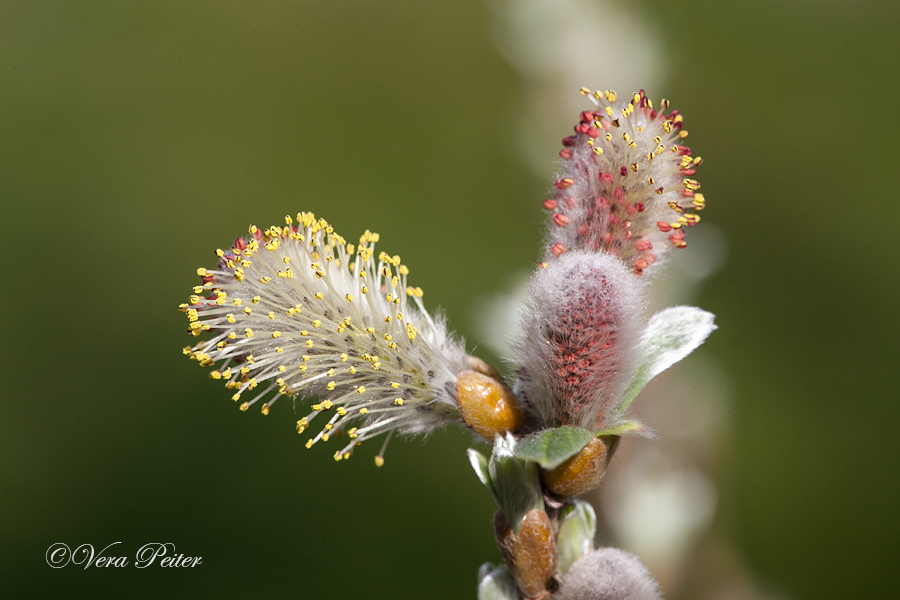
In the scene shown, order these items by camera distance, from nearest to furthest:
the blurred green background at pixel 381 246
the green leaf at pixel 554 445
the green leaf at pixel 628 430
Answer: the green leaf at pixel 554 445
the green leaf at pixel 628 430
the blurred green background at pixel 381 246

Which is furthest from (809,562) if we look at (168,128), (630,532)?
(168,128)

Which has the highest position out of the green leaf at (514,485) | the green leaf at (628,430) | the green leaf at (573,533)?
the green leaf at (628,430)

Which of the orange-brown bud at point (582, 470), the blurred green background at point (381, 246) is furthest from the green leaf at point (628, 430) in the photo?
the blurred green background at point (381, 246)

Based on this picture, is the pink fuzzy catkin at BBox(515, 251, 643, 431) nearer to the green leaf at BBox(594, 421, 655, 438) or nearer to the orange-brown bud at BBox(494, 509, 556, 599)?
the green leaf at BBox(594, 421, 655, 438)

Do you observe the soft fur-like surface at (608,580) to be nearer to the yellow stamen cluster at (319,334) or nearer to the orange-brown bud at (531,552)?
the orange-brown bud at (531,552)

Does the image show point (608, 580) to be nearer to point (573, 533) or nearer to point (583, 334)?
point (573, 533)

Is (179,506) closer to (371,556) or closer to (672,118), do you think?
(371,556)

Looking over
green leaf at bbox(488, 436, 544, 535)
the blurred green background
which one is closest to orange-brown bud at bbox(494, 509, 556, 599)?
green leaf at bbox(488, 436, 544, 535)
